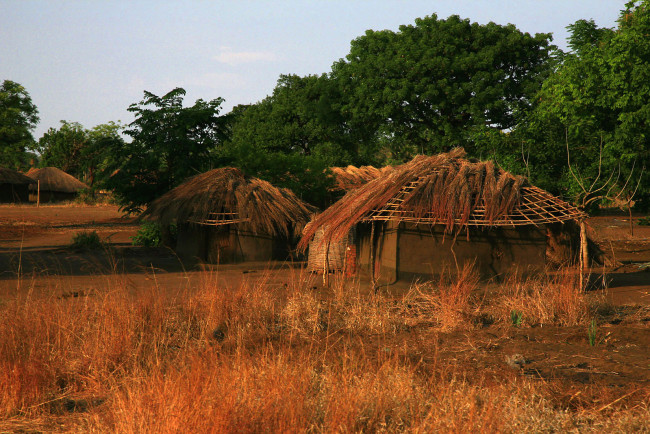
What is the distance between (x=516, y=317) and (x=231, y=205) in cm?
846

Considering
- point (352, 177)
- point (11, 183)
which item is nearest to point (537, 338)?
point (352, 177)

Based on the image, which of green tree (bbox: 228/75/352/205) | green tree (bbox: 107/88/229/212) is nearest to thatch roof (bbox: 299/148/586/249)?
green tree (bbox: 107/88/229/212)

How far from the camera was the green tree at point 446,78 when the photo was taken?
24.9m

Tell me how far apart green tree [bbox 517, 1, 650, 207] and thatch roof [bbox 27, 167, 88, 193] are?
106 ft

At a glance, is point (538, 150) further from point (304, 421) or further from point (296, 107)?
point (296, 107)

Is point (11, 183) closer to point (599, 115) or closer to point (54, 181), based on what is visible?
point (54, 181)

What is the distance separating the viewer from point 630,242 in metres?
17.9

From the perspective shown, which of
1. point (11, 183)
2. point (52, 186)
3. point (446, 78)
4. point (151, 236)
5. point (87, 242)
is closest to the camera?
point (87, 242)

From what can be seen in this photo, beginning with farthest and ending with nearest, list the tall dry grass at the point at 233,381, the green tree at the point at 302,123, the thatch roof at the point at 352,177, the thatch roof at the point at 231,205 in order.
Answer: the green tree at the point at 302,123 → the thatch roof at the point at 352,177 → the thatch roof at the point at 231,205 → the tall dry grass at the point at 233,381

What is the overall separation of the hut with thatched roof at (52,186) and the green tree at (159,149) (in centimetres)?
2469

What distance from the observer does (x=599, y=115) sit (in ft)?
49.6

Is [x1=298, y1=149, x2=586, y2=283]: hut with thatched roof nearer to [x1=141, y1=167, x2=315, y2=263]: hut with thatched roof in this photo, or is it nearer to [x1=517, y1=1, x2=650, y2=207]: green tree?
[x1=517, y1=1, x2=650, y2=207]: green tree

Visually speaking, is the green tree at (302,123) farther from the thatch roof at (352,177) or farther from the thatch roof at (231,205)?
the thatch roof at (231,205)

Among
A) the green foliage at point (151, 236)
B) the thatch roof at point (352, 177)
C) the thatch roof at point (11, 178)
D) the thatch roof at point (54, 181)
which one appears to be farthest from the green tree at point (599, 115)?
the thatch roof at point (54, 181)
